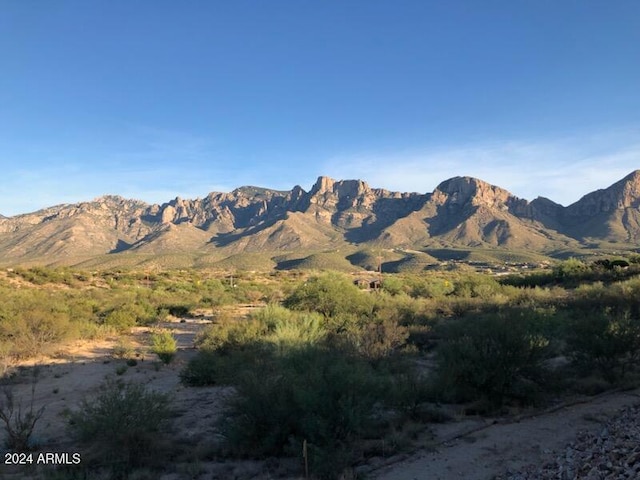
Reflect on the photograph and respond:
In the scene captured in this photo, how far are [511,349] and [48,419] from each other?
11761mm

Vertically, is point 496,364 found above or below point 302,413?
above

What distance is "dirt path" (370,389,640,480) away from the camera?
8000 millimetres

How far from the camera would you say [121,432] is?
8.46m

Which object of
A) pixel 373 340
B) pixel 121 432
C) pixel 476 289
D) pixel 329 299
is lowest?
pixel 121 432

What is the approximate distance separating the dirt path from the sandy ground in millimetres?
16

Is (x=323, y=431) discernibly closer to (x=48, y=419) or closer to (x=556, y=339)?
(x=48, y=419)

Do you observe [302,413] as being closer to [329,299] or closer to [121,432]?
[121,432]

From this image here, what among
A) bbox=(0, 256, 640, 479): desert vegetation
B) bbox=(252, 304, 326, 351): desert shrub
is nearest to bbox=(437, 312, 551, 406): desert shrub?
bbox=(0, 256, 640, 479): desert vegetation

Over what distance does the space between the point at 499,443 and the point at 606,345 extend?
5547 mm

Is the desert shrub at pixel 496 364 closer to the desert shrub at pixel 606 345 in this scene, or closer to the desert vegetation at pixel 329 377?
the desert vegetation at pixel 329 377

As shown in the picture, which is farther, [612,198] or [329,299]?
[612,198]

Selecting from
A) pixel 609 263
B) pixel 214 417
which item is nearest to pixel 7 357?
pixel 214 417

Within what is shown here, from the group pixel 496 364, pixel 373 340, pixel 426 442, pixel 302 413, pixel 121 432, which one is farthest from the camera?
pixel 373 340

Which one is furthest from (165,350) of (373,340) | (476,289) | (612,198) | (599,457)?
(612,198)
